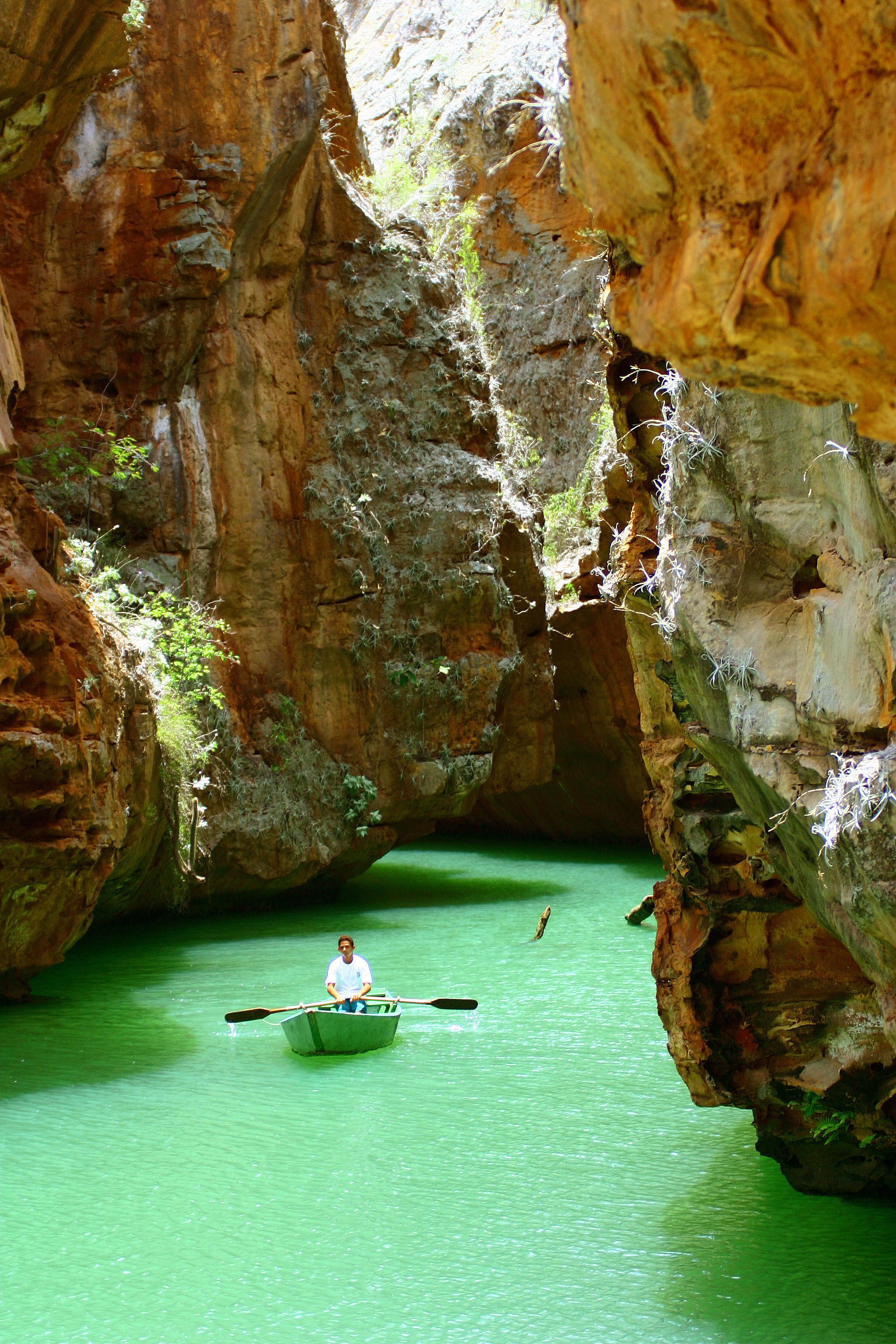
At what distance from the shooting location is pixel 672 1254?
611 cm

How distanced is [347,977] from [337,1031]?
0.72m

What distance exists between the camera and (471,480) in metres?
17.8

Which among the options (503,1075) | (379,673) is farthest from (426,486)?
(503,1075)

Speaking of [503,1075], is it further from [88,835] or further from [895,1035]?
[895,1035]

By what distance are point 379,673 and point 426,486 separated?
9.52 ft

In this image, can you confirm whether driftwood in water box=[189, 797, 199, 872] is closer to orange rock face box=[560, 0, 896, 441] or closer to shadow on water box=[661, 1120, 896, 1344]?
shadow on water box=[661, 1120, 896, 1344]

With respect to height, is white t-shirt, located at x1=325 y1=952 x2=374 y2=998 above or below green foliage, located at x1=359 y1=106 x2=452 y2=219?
below

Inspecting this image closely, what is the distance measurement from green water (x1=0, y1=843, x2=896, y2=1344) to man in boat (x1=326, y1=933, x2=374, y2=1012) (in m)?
0.59

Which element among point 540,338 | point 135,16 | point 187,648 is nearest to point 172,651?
point 187,648

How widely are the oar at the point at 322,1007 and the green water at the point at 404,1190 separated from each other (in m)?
0.24

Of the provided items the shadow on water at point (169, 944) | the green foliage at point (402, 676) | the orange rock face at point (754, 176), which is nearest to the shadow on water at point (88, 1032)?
the shadow on water at point (169, 944)

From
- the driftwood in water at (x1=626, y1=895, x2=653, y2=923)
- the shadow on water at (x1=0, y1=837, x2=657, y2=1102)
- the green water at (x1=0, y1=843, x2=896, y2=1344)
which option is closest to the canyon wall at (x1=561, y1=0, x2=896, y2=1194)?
the green water at (x1=0, y1=843, x2=896, y2=1344)

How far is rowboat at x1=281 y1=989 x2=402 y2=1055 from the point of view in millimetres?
9625

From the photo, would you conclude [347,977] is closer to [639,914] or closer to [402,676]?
[639,914]
